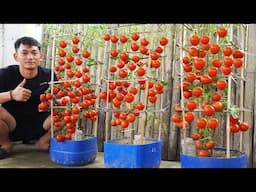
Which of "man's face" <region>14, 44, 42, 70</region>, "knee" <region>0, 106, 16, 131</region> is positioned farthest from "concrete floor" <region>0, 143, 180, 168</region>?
"man's face" <region>14, 44, 42, 70</region>

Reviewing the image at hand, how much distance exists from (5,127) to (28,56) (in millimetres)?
743

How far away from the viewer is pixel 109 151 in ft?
8.98

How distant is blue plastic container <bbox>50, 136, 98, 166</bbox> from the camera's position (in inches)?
117

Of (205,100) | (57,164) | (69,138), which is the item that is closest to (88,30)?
(69,138)

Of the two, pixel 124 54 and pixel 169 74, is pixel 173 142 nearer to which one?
pixel 169 74

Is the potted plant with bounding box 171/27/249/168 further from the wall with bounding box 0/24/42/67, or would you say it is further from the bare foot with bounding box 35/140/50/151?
the wall with bounding box 0/24/42/67

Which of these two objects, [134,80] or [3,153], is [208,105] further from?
[3,153]

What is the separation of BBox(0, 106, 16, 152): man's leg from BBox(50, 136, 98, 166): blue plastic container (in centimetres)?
61

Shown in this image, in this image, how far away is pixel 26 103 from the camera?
11.7 feet

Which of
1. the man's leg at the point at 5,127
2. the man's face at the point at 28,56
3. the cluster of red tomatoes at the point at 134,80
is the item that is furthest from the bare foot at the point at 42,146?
the cluster of red tomatoes at the point at 134,80

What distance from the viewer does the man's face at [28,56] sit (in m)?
3.32

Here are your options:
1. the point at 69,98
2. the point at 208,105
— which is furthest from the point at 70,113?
the point at 208,105

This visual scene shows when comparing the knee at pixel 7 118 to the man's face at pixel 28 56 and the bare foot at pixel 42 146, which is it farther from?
the man's face at pixel 28 56

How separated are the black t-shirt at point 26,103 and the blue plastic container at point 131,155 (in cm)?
115
